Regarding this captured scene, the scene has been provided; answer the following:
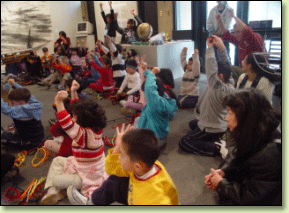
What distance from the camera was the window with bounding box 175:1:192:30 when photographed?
1127 millimetres

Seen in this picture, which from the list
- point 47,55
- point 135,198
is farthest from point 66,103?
point 135,198

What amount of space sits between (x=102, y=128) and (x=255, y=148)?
2.16 ft

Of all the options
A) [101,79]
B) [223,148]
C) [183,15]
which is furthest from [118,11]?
[223,148]

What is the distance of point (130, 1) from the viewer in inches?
50.2

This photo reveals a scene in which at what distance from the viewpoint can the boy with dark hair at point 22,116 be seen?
55cm

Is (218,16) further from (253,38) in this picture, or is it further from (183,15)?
(183,15)

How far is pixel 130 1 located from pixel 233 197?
1.11 meters

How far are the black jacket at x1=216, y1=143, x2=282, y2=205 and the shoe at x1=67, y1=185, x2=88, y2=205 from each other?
59cm

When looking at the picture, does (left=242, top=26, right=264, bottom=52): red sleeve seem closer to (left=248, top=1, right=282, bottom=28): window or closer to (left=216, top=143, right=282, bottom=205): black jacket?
(left=248, top=1, right=282, bottom=28): window

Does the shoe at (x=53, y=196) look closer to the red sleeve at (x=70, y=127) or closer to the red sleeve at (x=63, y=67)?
the red sleeve at (x=70, y=127)

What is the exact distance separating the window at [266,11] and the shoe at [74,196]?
3.20 ft

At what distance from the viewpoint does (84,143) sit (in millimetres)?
995

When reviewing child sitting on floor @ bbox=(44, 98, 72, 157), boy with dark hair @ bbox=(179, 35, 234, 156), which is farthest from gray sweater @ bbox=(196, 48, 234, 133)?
child sitting on floor @ bbox=(44, 98, 72, 157)

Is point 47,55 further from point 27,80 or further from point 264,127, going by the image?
point 264,127
